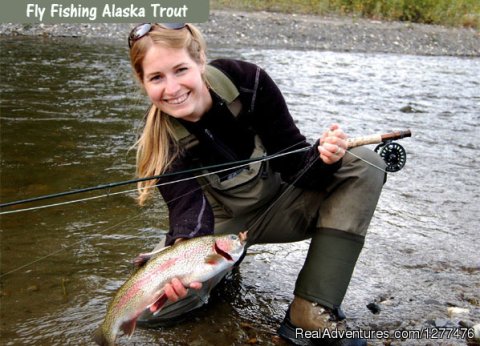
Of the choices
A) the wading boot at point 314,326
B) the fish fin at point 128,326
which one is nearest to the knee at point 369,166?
the wading boot at point 314,326

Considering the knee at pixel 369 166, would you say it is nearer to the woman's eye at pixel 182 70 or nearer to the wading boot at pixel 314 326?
the wading boot at pixel 314 326

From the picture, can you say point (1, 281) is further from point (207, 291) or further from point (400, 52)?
point (400, 52)

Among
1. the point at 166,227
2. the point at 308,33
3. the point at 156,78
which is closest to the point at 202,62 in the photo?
the point at 156,78

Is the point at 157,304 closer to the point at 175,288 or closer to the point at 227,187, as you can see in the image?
the point at 175,288

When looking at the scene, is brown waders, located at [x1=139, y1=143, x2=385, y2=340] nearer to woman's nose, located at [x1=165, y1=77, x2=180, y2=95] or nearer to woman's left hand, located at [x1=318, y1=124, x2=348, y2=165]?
woman's left hand, located at [x1=318, y1=124, x2=348, y2=165]

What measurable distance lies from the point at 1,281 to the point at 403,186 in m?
3.26

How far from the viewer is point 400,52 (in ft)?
48.4

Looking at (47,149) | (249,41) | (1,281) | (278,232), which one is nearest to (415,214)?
(278,232)

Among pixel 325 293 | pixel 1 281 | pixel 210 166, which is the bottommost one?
pixel 1 281

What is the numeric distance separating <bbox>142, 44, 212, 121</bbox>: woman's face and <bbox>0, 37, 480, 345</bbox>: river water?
107cm

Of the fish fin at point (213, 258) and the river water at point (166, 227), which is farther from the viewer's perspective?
the river water at point (166, 227)

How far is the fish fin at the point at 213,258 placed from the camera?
96.7 inches

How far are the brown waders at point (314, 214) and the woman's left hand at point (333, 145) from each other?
0.19m

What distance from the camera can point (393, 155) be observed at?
9.87 ft
